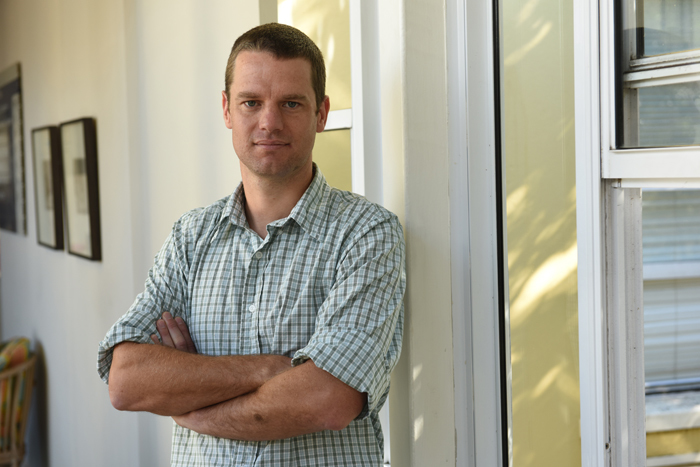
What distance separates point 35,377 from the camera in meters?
4.50

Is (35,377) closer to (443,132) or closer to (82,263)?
(82,263)

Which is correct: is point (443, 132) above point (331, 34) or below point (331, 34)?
below

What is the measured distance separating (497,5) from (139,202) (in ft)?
5.90

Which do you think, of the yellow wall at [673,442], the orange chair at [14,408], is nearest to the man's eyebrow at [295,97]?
the yellow wall at [673,442]

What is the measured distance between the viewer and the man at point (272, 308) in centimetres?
119

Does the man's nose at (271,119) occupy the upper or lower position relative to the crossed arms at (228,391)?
upper

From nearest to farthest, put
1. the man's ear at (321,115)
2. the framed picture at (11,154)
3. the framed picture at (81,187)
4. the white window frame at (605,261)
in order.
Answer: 1. the white window frame at (605,261)
2. the man's ear at (321,115)
3. the framed picture at (81,187)
4. the framed picture at (11,154)

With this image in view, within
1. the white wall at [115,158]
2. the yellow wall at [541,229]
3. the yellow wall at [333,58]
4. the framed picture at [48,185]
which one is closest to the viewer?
the yellow wall at [541,229]

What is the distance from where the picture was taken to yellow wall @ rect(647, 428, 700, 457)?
2.98 feet

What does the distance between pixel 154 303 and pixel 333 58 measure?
783mm

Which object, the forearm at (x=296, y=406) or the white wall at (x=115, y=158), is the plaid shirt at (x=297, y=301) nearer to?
the forearm at (x=296, y=406)

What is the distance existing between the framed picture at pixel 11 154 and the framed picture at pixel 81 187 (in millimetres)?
1400

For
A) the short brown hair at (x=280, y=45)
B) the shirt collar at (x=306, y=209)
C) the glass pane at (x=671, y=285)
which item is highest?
the short brown hair at (x=280, y=45)

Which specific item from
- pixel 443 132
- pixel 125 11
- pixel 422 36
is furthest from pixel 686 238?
pixel 125 11
